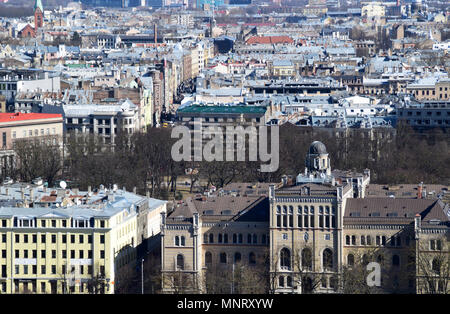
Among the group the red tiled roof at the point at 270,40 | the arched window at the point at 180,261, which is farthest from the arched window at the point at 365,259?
the red tiled roof at the point at 270,40

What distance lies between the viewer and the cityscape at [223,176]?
138 feet

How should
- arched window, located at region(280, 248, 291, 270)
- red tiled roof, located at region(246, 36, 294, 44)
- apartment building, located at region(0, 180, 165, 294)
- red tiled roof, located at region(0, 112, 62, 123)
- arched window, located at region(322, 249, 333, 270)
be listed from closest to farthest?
1. apartment building, located at region(0, 180, 165, 294)
2. arched window, located at region(322, 249, 333, 270)
3. arched window, located at region(280, 248, 291, 270)
4. red tiled roof, located at region(0, 112, 62, 123)
5. red tiled roof, located at region(246, 36, 294, 44)

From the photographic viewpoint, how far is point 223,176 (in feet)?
214

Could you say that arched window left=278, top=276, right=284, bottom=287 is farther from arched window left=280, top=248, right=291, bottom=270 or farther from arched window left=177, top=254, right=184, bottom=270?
arched window left=177, top=254, right=184, bottom=270

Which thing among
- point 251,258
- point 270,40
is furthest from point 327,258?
point 270,40

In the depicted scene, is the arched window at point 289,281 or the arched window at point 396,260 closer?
the arched window at point 396,260

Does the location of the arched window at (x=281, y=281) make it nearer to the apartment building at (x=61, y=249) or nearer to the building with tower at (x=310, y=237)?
the building with tower at (x=310, y=237)

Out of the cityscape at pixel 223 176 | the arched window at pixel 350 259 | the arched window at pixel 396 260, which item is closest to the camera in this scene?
the cityscape at pixel 223 176

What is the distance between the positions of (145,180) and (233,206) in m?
20.7

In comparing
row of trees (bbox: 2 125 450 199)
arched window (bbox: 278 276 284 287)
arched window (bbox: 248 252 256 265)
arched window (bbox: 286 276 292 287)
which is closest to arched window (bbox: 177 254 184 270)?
arched window (bbox: 248 252 256 265)

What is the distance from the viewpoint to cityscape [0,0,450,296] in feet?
138

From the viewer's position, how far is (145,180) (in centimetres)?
6481

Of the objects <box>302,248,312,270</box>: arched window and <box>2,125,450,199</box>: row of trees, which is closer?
<box>302,248,312,270</box>: arched window
